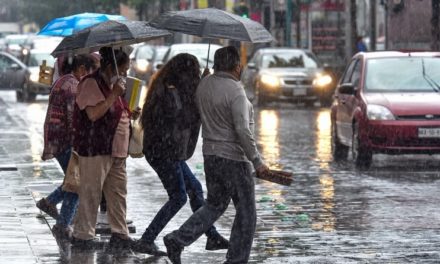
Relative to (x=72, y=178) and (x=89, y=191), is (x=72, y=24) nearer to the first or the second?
(x=72, y=178)

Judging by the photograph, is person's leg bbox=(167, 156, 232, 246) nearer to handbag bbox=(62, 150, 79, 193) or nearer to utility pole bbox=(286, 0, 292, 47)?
handbag bbox=(62, 150, 79, 193)

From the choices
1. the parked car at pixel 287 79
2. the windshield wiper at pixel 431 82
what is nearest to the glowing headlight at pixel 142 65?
the parked car at pixel 287 79

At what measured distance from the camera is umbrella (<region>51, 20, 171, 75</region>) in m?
10.5

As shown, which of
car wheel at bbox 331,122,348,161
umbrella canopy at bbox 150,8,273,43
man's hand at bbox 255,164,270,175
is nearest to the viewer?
man's hand at bbox 255,164,270,175

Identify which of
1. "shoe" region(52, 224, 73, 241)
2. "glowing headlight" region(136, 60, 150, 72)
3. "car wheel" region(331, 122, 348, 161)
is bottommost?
"glowing headlight" region(136, 60, 150, 72)

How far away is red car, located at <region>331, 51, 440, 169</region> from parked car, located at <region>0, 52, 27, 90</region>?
20889 mm

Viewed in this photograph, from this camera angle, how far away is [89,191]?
10.5 metres

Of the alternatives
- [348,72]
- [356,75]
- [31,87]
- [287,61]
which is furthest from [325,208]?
[31,87]

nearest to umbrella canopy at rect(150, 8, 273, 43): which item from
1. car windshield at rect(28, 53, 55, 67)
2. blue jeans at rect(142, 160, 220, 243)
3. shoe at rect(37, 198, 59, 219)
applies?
blue jeans at rect(142, 160, 220, 243)

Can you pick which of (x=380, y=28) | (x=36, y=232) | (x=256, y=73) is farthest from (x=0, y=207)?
(x=380, y=28)

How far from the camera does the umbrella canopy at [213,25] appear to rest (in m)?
9.96

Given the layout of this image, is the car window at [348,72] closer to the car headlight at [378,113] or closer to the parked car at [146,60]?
the car headlight at [378,113]

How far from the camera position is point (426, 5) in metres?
43.9

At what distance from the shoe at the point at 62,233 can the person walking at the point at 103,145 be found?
63 cm
